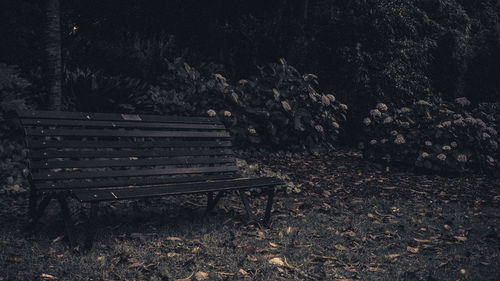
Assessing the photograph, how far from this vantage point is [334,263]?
3.56 meters

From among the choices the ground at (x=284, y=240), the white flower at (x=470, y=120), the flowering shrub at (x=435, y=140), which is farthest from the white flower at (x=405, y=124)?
the ground at (x=284, y=240)

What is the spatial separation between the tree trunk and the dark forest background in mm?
124

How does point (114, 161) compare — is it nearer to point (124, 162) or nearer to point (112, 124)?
point (124, 162)

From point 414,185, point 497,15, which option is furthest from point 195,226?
point 497,15

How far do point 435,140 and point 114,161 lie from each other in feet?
17.7

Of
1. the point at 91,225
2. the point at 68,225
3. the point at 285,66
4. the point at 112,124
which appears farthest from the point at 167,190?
the point at 285,66

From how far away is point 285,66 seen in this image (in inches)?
340

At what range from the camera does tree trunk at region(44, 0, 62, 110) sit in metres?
5.54

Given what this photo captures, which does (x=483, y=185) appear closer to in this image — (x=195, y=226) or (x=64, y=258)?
(x=195, y=226)

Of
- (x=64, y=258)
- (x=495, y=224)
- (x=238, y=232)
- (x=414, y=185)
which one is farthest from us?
(x=414, y=185)

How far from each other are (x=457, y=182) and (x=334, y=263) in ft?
13.2

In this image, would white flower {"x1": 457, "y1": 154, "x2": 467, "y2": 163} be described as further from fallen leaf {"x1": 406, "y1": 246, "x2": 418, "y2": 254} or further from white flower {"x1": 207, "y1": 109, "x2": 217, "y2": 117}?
white flower {"x1": 207, "y1": 109, "x2": 217, "y2": 117}

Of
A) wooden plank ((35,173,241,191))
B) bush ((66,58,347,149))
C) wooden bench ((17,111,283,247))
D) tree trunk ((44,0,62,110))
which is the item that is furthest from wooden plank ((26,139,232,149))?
bush ((66,58,347,149))

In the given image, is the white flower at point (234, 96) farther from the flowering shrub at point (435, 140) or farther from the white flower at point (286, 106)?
the flowering shrub at point (435, 140)
